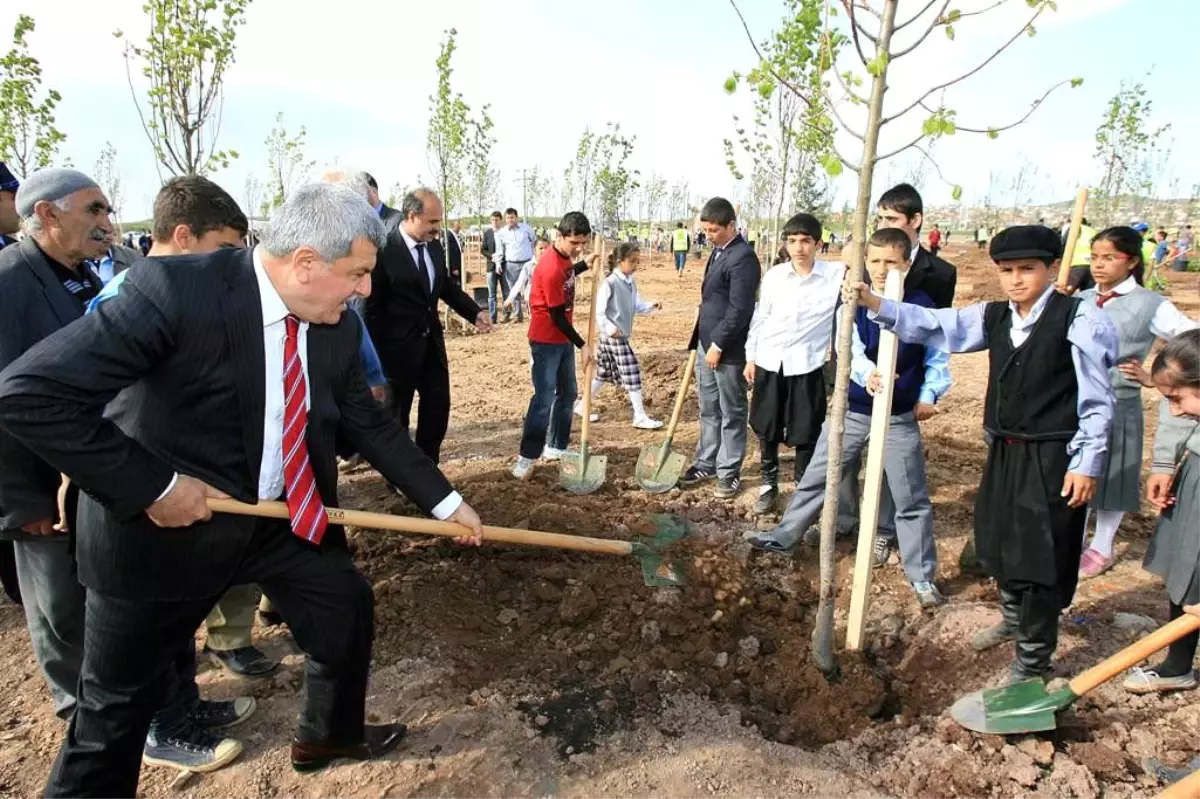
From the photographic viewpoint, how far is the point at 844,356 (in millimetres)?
2840

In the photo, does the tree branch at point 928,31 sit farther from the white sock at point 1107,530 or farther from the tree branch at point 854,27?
the white sock at point 1107,530

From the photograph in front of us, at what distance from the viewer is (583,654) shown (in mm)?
3344

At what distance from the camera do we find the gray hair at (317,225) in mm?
1992

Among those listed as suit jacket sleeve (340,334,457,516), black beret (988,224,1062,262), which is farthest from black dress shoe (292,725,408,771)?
black beret (988,224,1062,262)

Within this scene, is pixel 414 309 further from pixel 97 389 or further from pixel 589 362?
pixel 97 389

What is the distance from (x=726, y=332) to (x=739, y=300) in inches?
9.3

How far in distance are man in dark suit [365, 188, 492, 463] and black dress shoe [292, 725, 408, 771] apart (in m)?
2.37

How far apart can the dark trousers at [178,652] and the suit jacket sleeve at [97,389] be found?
0.39m

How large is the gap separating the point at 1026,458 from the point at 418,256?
11.4 ft

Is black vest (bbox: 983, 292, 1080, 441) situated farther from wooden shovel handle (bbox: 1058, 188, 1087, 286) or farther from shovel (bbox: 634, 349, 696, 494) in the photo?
shovel (bbox: 634, 349, 696, 494)

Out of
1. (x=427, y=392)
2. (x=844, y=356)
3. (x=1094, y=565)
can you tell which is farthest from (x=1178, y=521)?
(x=427, y=392)

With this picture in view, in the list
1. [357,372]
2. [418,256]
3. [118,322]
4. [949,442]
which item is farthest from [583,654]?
[949,442]

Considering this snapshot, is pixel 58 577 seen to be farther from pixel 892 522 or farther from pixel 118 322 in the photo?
pixel 892 522

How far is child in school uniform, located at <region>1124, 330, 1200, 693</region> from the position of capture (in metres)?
2.39
